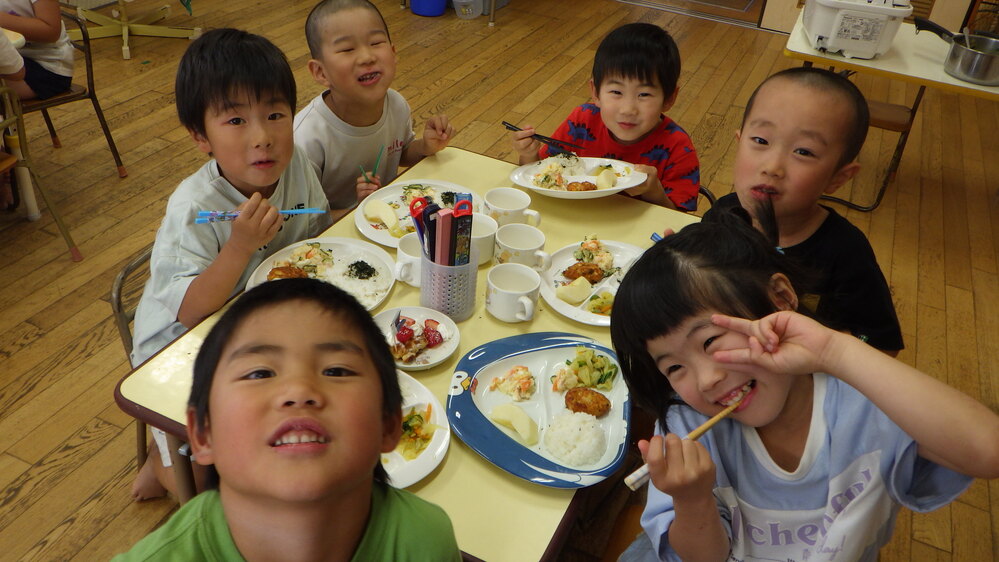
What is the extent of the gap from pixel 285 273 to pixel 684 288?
83cm

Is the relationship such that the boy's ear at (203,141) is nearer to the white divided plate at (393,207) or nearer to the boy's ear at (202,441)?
the white divided plate at (393,207)

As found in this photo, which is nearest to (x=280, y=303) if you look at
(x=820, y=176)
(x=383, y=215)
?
(x=383, y=215)

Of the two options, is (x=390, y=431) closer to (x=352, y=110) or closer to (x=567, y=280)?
(x=567, y=280)

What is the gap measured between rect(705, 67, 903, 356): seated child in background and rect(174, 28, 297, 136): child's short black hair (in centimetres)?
106

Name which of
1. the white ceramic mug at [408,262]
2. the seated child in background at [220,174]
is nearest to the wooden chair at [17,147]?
the seated child in background at [220,174]

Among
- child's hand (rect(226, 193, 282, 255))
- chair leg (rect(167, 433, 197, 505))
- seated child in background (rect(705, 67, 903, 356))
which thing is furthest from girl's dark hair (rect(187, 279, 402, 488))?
seated child in background (rect(705, 67, 903, 356))

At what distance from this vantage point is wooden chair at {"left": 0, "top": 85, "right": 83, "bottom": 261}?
2439mm

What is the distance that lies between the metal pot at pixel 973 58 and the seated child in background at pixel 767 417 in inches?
97.7

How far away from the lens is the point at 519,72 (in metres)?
4.90

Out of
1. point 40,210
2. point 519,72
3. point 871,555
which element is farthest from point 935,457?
point 519,72

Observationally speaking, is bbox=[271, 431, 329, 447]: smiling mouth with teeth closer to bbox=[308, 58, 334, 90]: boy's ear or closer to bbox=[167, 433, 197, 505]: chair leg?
bbox=[167, 433, 197, 505]: chair leg

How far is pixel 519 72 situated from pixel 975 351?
325 cm

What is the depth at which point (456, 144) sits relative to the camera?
155 inches

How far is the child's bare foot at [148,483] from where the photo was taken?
1924mm
